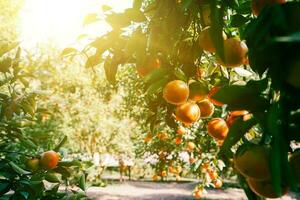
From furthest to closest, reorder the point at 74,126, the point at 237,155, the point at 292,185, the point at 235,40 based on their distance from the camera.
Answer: the point at 74,126 → the point at 235,40 → the point at 237,155 → the point at 292,185

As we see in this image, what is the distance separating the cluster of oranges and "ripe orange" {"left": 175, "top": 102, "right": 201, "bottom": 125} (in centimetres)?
126

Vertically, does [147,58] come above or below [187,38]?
below

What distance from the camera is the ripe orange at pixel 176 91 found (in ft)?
5.03

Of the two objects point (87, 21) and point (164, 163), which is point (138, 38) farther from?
point (164, 163)

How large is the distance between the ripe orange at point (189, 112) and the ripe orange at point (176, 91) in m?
0.11

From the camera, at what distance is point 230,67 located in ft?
4.89

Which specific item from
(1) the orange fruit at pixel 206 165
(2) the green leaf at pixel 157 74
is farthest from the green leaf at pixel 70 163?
(1) the orange fruit at pixel 206 165

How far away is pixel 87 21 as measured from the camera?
1.54 metres

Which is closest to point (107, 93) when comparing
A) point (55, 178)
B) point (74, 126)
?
point (74, 126)

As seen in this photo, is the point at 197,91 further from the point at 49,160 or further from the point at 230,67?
the point at 49,160

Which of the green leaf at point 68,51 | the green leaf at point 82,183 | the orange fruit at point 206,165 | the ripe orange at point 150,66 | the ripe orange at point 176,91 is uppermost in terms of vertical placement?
the green leaf at point 68,51

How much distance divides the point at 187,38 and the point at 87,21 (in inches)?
20.5

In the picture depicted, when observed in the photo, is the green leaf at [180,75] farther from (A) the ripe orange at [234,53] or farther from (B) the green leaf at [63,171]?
(B) the green leaf at [63,171]

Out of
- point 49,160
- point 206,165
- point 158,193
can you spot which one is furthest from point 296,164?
point 158,193
